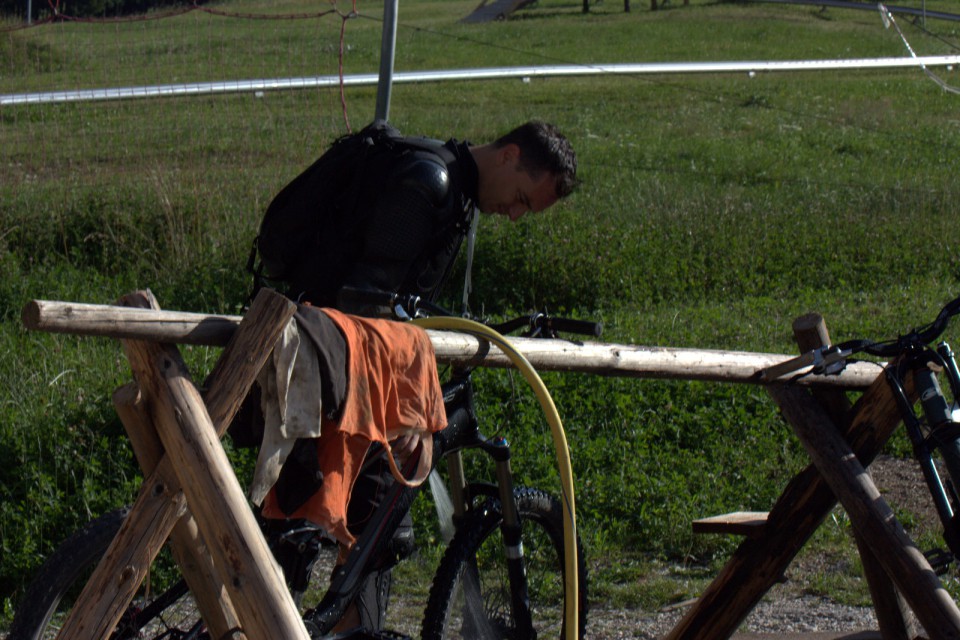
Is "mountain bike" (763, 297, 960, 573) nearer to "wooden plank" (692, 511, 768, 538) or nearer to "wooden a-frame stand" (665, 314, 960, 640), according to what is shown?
"wooden a-frame stand" (665, 314, 960, 640)

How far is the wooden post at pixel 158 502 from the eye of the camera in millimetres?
2500

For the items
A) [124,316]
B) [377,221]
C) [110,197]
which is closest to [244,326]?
[124,316]

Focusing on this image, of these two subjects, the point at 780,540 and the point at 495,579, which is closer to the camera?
the point at 780,540

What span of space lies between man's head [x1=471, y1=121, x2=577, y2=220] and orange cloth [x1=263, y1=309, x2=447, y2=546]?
103cm

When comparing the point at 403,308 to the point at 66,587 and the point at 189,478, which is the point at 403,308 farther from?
the point at 66,587

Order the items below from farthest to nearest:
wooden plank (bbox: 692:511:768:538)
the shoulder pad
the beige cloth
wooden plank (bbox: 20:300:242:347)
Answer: wooden plank (bbox: 692:511:768:538) → the shoulder pad → the beige cloth → wooden plank (bbox: 20:300:242:347)

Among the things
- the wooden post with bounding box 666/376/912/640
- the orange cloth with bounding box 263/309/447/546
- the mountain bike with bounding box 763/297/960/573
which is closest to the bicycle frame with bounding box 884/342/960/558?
the mountain bike with bounding box 763/297/960/573

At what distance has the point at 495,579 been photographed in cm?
434

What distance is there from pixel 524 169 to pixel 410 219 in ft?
1.59

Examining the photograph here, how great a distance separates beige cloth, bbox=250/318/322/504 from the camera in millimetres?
2613

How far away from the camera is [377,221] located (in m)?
3.58

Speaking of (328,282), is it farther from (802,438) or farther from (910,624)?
(910,624)

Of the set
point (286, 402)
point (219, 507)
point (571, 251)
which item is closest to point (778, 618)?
point (286, 402)

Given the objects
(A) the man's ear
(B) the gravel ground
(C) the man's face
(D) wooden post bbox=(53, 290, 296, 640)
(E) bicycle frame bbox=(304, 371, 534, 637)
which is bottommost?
(B) the gravel ground
